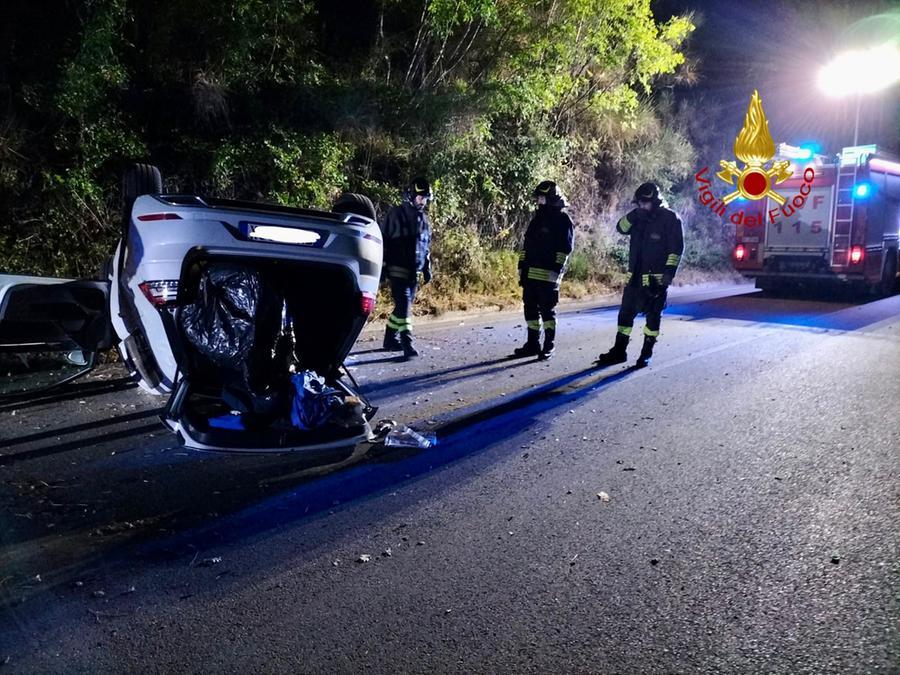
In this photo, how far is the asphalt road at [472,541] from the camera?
98.7 inches

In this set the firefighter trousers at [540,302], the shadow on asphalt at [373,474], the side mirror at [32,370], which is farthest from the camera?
the firefighter trousers at [540,302]

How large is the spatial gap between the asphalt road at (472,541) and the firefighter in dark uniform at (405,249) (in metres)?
1.67

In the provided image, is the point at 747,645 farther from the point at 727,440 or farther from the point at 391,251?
the point at 391,251

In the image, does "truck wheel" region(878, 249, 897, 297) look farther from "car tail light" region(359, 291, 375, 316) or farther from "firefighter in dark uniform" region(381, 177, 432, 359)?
"car tail light" region(359, 291, 375, 316)

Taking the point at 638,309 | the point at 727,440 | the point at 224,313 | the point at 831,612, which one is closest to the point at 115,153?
the point at 224,313

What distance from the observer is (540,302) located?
770 cm

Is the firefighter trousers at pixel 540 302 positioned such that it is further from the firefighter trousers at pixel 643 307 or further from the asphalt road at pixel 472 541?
the asphalt road at pixel 472 541

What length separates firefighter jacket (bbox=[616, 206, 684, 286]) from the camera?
7289 mm

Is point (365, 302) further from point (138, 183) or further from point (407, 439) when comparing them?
point (138, 183)

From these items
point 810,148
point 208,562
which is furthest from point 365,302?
point 810,148

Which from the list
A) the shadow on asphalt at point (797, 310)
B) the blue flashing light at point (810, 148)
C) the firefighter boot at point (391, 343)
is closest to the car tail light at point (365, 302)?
the firefighter boot at point (391, 343)

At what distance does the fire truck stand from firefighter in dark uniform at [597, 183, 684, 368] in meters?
9.09

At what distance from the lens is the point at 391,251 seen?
7.64 meters

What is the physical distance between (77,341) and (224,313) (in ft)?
4.74
